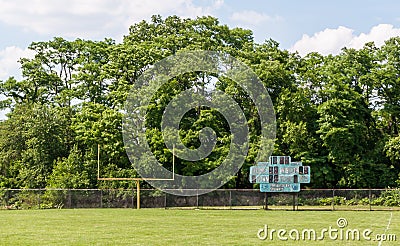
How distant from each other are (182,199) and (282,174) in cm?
865

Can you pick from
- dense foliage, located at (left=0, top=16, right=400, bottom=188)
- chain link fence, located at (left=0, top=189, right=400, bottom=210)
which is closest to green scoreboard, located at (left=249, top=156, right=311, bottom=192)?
chain link fence, located at (left=0, top=189, right=400, bottom=210)

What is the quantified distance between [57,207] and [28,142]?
30.3ft

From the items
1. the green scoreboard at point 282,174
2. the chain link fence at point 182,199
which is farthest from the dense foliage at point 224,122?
the green scoreboard at point 282,174

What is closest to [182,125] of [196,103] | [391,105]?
[196,103]

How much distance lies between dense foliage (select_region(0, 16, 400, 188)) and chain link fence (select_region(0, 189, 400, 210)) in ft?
10.7

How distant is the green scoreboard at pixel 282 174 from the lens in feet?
137

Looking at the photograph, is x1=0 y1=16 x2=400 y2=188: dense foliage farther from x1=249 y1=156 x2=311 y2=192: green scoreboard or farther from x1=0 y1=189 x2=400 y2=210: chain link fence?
x1=249 y1=156 x2=311 y2=192: green scoreboard

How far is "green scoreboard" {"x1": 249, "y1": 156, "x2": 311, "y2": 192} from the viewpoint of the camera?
41.7 meters

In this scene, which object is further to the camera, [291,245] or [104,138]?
[104,138]

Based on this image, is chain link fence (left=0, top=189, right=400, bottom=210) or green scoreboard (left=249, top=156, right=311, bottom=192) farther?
chain link fence (left=0, top=189, right=400, bottom=210)

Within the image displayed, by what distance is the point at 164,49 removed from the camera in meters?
56.0

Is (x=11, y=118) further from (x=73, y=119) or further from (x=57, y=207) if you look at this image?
(x=57, y=207)

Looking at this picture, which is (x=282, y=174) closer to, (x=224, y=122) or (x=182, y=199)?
(x=182, y=199)

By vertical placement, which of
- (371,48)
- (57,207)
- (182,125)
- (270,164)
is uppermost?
(371,48)
